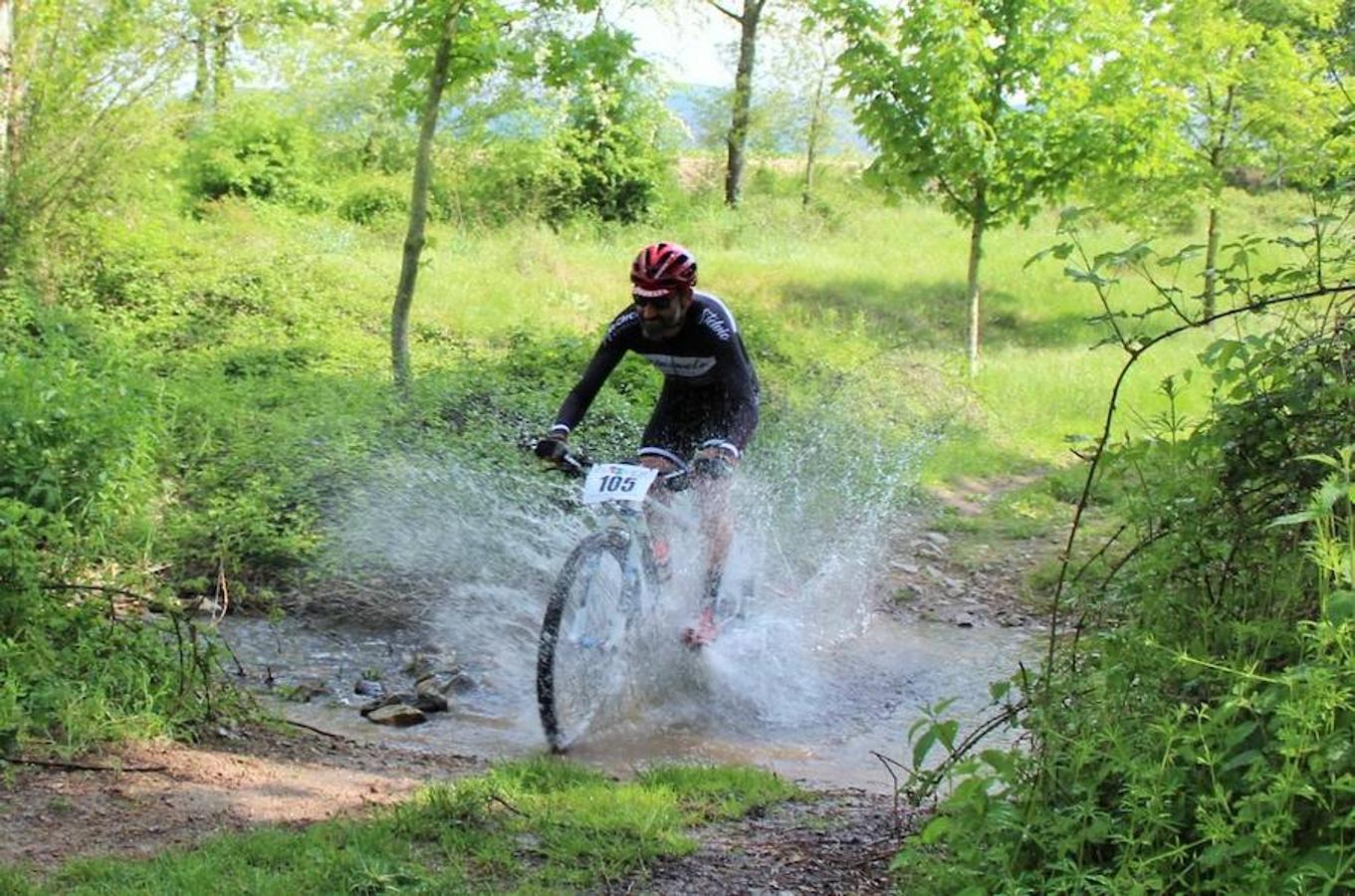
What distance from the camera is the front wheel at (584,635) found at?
5.91 m

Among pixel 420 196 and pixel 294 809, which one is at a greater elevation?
pixel 420 196

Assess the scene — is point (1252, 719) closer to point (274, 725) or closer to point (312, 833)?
point (312, 833)

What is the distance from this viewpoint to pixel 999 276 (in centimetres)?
2400

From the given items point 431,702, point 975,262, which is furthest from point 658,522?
point 975,262

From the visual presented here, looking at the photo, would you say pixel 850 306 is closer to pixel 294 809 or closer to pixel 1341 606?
pixel 294 809

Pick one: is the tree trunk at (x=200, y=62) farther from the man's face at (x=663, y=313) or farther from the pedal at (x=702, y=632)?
the pedal at (x=702, y=632)

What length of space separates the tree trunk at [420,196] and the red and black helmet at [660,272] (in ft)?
15.1

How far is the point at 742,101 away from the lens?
31.9 metres

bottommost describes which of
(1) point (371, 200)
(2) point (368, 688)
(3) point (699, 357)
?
(2) point (368, 688)

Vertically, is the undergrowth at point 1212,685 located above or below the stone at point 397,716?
above

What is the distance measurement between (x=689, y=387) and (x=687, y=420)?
185 mm

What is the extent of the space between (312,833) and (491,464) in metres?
5.34

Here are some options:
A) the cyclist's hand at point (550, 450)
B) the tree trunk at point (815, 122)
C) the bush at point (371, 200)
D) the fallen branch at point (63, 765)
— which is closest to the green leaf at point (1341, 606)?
the cyclist's hand at point (550, 450)

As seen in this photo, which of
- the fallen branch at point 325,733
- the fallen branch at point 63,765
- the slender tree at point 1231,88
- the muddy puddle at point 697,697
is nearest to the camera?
the fallen branch at point 63,765
